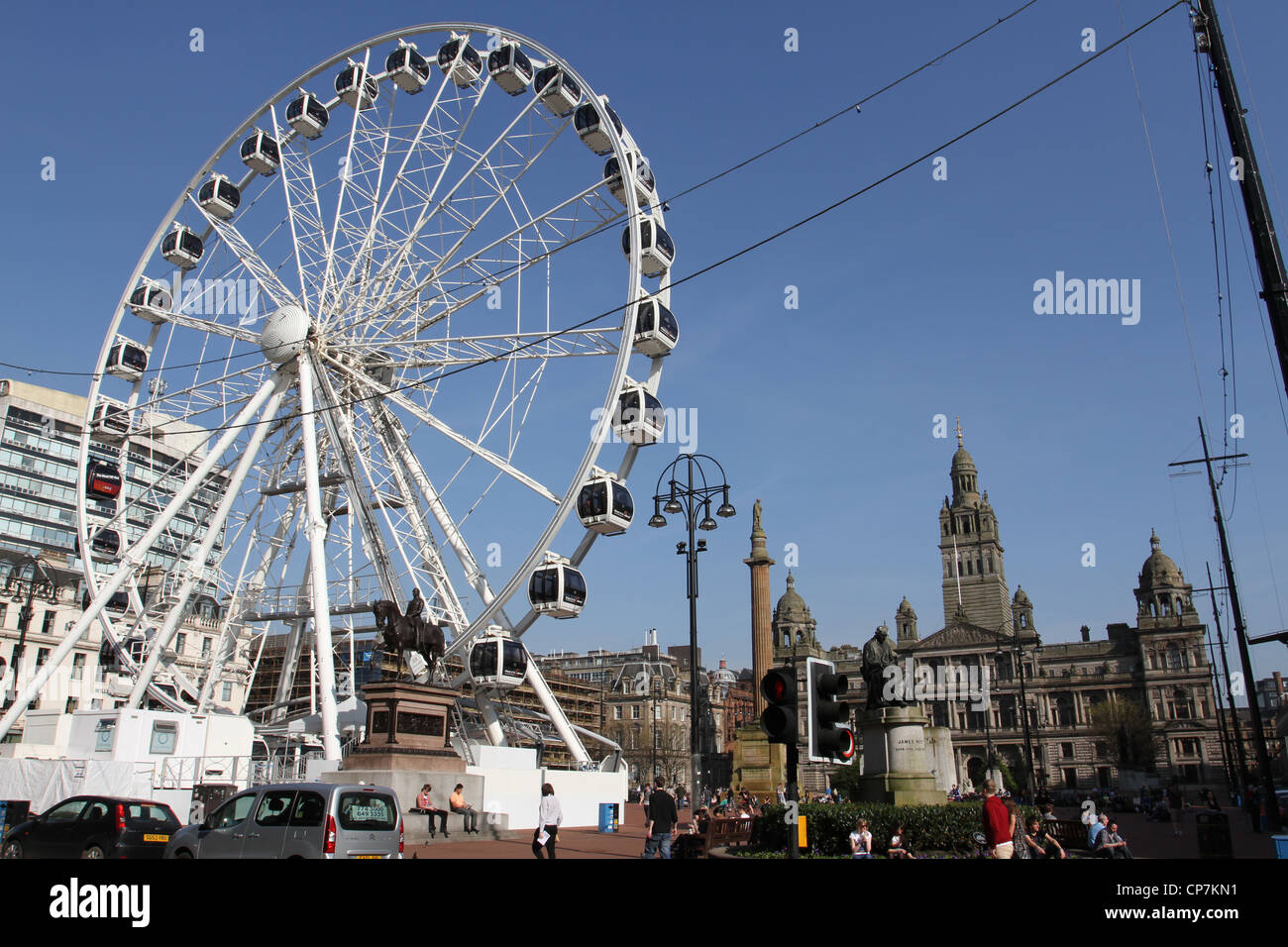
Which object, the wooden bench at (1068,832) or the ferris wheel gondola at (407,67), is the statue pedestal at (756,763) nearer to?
the wooden bench at (1068,832)

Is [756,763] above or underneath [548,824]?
above

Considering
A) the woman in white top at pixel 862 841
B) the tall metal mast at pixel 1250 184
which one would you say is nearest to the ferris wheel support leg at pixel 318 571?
the woman in white top at pixel 862 841

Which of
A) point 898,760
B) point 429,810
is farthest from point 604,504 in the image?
point 898,760

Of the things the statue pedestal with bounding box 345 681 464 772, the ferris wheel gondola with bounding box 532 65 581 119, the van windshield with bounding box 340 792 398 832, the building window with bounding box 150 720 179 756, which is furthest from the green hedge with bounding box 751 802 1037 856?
the ferris wheel gondola with bounding box 532 65 581 119

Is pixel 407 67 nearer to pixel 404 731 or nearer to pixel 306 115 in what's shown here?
pixel 306 115

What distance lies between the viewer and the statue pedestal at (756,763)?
207 ft

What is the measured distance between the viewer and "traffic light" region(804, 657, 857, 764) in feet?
32.3

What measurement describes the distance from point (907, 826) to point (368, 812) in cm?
957

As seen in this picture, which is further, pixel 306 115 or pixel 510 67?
pixel 306 115

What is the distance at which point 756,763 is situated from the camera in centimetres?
6719

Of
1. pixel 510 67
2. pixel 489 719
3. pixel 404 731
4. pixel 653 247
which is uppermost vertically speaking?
pixel 510 67

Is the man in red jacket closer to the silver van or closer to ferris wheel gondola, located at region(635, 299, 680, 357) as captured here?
the silver van

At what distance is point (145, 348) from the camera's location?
39562 mm
